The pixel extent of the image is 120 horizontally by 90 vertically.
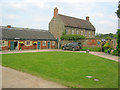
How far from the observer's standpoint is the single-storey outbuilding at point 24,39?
80.1 feet

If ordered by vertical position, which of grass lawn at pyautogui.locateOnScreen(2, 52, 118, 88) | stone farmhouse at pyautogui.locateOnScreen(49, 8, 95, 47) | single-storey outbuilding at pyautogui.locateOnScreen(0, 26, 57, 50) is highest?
stone farmhouse at pyautogui.locateOnScreen(49, 8, 95, 47)

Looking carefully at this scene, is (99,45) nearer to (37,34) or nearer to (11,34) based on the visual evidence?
(37,34)

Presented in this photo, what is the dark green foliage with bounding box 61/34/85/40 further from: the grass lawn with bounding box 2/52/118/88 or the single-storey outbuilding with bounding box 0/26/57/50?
the grass lawn with bounding box 2/52/118/88

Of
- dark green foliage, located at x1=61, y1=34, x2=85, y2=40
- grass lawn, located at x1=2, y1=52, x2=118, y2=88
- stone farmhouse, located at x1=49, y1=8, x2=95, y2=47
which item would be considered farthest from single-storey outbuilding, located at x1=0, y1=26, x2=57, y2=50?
grass lawn, located at x1=2, y1=52, x2=118, y2=88

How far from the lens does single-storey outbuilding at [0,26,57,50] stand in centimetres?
2440

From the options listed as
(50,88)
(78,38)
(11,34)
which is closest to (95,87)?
(50,88)

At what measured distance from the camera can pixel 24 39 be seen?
27000 mm

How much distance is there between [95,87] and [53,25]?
1242 inches

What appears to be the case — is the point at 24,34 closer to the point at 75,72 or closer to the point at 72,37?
the point at 72,37

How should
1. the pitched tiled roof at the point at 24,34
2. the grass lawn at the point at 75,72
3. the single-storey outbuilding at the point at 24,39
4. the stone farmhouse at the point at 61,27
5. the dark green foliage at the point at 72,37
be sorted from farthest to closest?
the stone farmhouse at the point at 61,27
the dark green foliage at the point at 72,37
the pitched tiled roof at the point at 24,34
the single-storey outbuilding at the point at 24,39
the grass lawn at the point at 75,72

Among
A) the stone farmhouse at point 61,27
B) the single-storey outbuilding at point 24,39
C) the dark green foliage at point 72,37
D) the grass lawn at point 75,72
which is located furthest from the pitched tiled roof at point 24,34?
the grass lawn at point 75,72

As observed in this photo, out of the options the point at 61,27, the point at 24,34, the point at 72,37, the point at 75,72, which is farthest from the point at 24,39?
the point at 75,72

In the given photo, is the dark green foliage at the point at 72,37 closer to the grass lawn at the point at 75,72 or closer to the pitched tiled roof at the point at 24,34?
the pitched tiled roof at the point at 24,34

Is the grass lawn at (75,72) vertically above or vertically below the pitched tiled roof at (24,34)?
below
